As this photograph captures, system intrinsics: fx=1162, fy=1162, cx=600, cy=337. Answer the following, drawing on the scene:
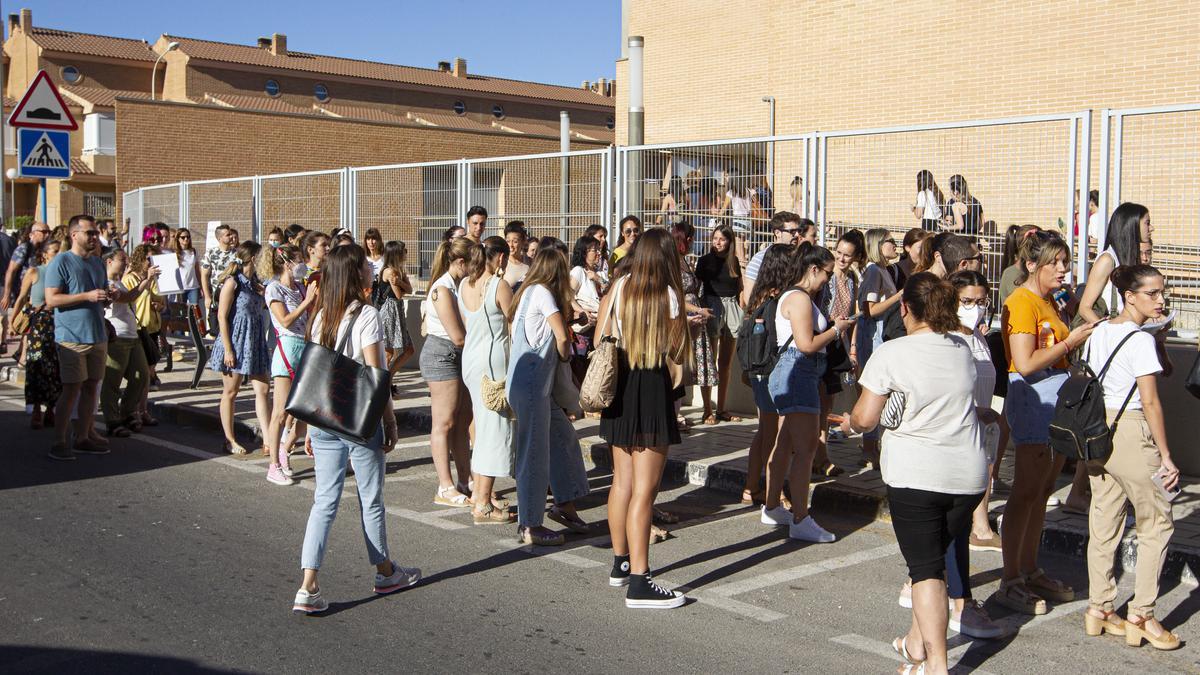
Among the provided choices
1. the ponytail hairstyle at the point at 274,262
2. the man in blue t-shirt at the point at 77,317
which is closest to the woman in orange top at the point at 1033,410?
the ponytail hairstyle at the point at 274,262

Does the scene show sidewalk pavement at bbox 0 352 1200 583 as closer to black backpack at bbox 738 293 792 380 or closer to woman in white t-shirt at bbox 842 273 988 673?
black backpack at bbox 738 293 792 380

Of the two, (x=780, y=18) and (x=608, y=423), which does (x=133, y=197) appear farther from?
(x=608, y=423)

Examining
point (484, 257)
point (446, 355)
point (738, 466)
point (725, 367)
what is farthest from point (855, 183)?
point (446, 355)

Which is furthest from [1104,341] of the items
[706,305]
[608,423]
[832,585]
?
[706,305]

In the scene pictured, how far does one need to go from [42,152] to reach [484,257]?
30.1 feet

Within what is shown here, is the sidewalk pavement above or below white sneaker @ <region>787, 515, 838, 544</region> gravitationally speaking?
above

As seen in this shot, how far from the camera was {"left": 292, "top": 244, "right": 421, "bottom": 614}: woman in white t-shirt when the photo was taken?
18.8 ft

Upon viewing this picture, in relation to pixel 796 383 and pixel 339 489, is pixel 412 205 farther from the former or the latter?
pixel 339 489

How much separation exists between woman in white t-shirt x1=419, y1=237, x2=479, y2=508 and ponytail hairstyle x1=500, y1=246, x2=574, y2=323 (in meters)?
0.93

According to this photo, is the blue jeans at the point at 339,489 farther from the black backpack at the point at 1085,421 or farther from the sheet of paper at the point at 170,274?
the sheet of paper at the point at 170,274

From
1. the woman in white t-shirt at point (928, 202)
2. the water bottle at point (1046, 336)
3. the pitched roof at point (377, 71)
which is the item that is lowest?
the water bottle at point (1046, 336)

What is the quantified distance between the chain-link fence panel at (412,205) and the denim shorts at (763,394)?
808cm

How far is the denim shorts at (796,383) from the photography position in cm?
708

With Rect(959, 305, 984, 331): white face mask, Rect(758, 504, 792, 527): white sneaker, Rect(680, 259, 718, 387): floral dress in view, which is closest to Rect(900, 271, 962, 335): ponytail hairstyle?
Rect(959, 305, 984, 331): white face mask
